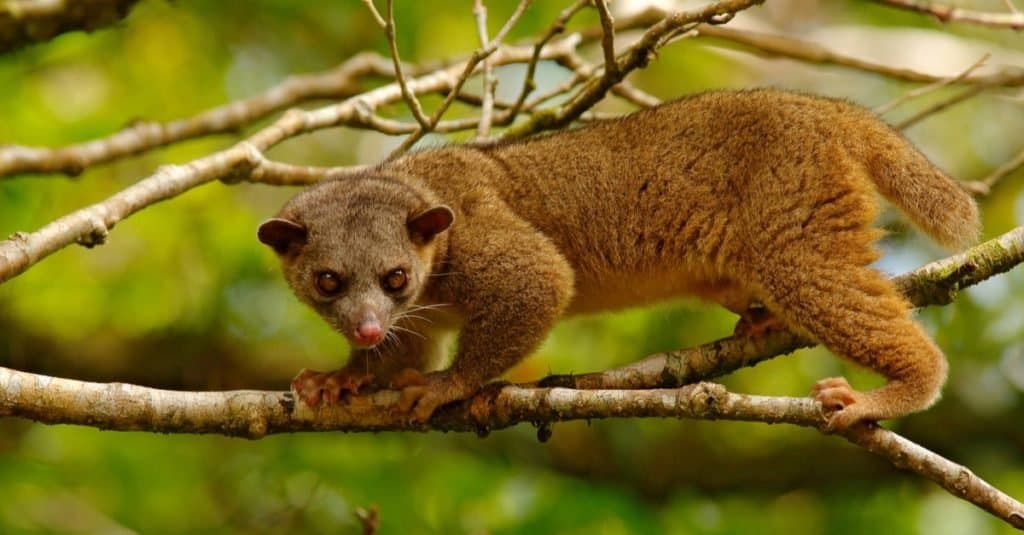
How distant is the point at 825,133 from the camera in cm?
612

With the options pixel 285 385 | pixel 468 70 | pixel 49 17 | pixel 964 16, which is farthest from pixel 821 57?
pixel 49 17

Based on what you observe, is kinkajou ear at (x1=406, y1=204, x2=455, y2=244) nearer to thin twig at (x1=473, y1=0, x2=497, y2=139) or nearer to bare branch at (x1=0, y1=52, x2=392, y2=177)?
thin twig at (x1=473, y1=0, x2=497, y2=139)

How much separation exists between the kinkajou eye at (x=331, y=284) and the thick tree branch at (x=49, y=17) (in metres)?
2.21

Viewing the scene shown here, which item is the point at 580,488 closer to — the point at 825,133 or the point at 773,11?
the point at 825,133

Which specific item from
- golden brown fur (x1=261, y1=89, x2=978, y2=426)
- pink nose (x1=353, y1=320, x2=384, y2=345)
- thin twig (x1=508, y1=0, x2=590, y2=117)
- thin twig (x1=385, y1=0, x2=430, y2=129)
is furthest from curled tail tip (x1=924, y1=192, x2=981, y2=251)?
pink nose (x1=353, y1=320, x2=384, y2=345)

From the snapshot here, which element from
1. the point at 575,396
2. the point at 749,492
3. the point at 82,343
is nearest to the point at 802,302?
the point at 575,396

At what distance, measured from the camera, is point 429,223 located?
6.04m

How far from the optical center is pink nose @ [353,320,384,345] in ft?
18.2

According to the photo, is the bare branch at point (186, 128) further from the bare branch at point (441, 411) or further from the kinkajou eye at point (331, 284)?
the bare branch at point (441, 411)

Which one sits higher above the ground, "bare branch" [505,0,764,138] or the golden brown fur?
"bare branch" [505,0,764,138]

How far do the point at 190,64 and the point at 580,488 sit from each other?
5.17 m

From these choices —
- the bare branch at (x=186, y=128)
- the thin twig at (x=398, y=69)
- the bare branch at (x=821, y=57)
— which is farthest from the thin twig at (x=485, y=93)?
the bare branch at (x=186, y=128)

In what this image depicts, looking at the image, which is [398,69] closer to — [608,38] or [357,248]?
[357,248]

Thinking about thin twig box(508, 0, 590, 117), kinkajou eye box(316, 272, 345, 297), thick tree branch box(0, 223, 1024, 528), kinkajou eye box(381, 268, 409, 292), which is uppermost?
thin twig box(508, 0, 590, 117)
